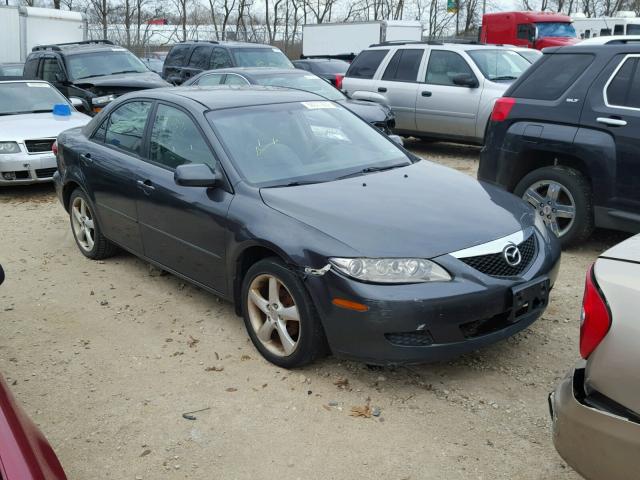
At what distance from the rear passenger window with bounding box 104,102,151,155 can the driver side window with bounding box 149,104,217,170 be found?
0.21m

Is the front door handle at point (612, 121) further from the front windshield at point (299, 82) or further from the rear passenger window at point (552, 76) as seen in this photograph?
the front windshield at point (299, 82)

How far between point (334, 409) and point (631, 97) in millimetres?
3726

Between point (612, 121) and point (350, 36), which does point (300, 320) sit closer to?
point (612, 121)

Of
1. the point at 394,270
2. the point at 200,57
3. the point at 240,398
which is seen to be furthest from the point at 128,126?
the point at 200,57

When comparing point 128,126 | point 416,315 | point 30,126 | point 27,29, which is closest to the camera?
point 416,315

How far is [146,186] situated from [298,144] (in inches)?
45.8

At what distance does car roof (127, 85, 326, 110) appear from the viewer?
15.7 ft

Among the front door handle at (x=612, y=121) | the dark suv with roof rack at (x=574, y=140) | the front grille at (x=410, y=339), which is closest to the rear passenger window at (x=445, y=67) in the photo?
the dark suv with roof rack at (x=574, y=140)

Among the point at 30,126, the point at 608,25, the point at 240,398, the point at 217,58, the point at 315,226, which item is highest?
the point at 608,25

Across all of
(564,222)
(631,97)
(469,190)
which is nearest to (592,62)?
(631,97)

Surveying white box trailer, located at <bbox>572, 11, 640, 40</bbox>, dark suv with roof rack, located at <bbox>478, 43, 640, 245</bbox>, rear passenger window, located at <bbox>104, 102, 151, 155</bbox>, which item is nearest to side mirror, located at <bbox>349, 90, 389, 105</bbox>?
dark suv with roof rack, located at <bbox>478, 43, 640, 245</bbox>

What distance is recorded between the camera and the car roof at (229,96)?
4793 mm

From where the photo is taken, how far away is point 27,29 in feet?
67.9

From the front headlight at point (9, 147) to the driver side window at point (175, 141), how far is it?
4393 mm
